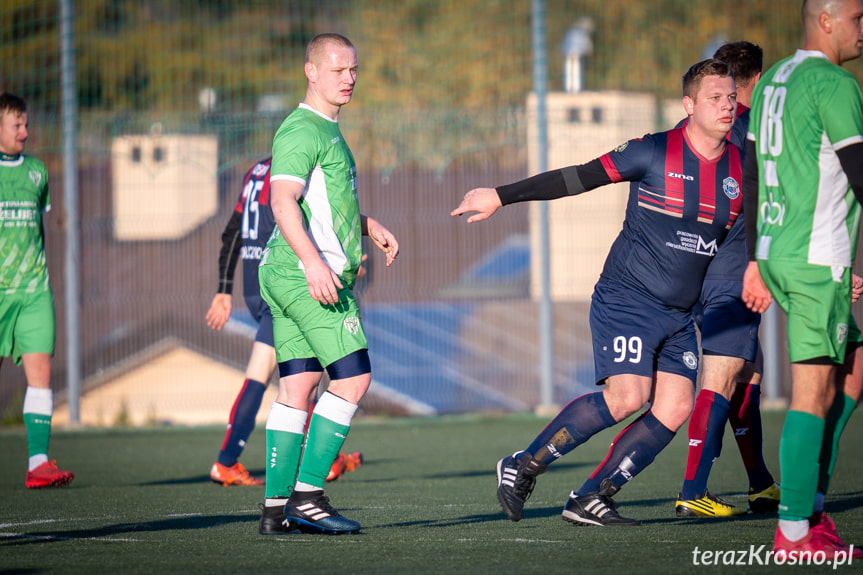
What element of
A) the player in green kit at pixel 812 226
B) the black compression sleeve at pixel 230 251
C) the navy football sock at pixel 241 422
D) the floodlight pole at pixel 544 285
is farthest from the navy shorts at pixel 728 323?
the floodlight pole at pixel 544 285

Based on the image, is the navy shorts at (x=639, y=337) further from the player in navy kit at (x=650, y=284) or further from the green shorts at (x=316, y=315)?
the green shorts at (x=316, y=315)

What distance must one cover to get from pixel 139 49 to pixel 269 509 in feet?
39.8

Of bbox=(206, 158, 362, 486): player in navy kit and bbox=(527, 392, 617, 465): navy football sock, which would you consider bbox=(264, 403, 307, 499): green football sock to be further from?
bbox=(206, 158, 362, 486): player in navy kit

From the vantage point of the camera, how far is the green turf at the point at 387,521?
434 centimetres

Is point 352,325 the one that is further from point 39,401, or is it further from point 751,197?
point 39,401

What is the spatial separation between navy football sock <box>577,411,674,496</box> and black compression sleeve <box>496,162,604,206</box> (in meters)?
1.14

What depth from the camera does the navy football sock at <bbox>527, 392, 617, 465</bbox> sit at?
206 inches

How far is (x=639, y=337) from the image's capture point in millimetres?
5195

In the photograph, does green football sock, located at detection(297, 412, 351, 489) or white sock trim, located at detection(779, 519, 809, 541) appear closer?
white sock trim, located at detection(779, 519, 809, 541)

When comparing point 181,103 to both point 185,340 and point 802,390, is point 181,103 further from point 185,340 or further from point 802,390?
point 802,390

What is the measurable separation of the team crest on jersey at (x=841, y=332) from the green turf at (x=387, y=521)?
0.81 metres

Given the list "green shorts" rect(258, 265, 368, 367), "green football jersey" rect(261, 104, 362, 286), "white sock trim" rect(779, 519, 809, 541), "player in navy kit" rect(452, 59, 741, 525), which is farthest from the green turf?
"green football jersey" rect(261, 104, 362, 286)

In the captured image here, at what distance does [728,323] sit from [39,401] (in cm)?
455

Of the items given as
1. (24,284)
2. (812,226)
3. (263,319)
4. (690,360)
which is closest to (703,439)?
(690,360)
